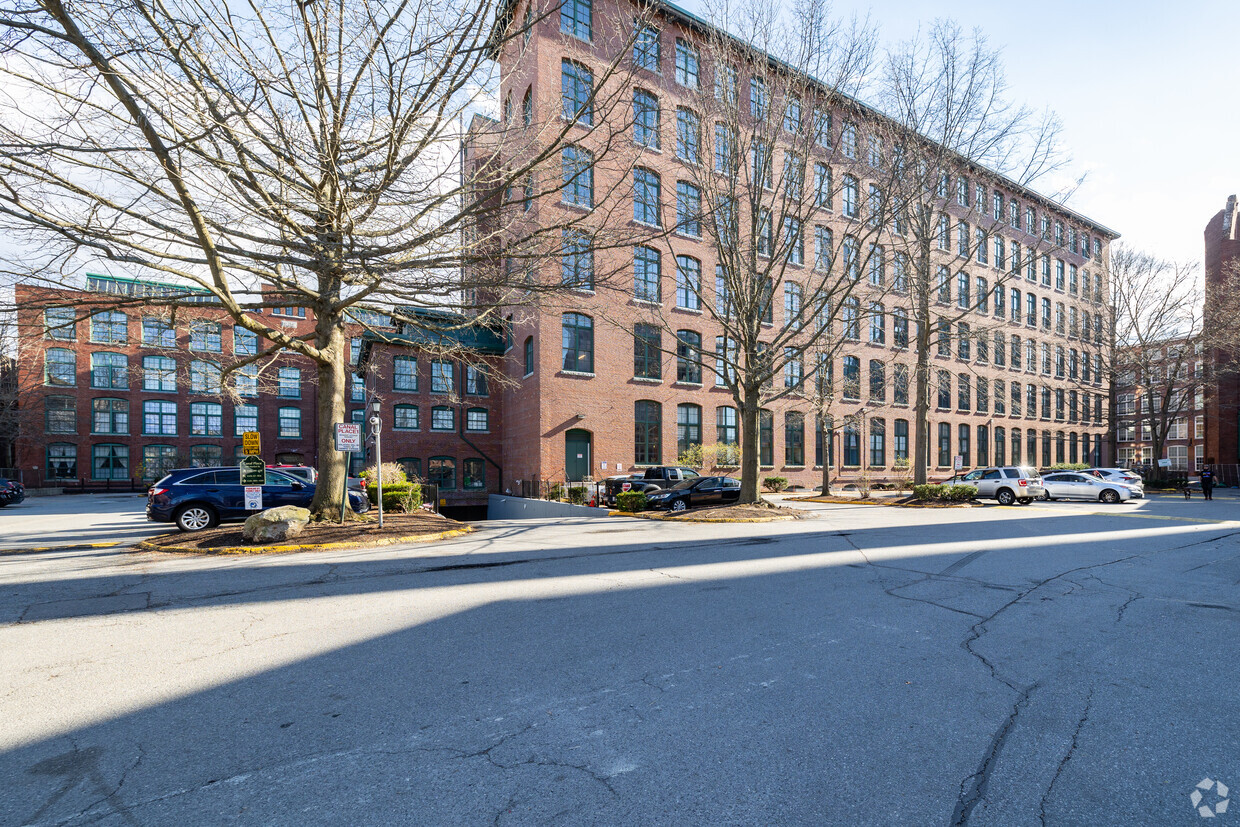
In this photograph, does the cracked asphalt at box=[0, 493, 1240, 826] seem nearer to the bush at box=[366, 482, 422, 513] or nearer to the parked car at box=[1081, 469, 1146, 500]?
the bush at box=[366, 482, 422, 513]

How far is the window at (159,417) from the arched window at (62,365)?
449 centimetres

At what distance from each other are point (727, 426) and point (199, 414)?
1465 inches

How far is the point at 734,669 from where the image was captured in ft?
15.4

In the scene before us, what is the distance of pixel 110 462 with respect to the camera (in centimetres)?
4350

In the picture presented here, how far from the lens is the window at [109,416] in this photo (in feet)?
142

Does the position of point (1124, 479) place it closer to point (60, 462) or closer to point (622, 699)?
point (622, 699)

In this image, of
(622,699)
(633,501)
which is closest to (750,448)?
(633,501)

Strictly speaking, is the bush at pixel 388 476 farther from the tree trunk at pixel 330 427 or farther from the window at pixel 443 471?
the window at pixel 443 471

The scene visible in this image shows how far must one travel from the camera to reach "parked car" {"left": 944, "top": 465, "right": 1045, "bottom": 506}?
87.7ft

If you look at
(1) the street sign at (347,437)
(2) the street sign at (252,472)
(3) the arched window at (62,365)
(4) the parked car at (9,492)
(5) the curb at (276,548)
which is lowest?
(4) the parked car at (9,492)

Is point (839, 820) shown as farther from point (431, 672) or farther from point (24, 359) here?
point (24, 359)

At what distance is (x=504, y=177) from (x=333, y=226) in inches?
123

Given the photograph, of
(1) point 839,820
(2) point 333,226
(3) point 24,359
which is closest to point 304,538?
(2) point 333,226

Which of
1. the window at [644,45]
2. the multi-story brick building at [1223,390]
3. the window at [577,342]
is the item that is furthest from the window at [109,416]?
the multi-story brick building at [1223,390]
